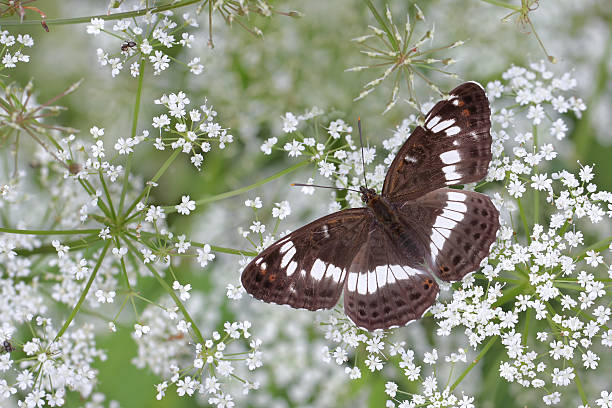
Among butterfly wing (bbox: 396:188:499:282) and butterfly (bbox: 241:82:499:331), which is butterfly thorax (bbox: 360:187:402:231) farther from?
butterfly wing (bbox: 396:188:499:282)

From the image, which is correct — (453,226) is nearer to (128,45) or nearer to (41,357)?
(128,45)

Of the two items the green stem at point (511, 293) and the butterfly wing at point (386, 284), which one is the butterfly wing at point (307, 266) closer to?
the butterfly wing at point (386, 284)

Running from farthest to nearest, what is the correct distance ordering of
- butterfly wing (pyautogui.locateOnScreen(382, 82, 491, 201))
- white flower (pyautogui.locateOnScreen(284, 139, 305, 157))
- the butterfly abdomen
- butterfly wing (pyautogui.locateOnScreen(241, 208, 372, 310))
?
white flower (pyautogui.locateOnScreen(284, 139, 305, 157))
the butterfly abdomen
butterfly wing (pyautogui.locateOnScreen(382, 82, 491, 201))
butterfly wing (pyautogui.locateOnScreen(241, 208, 372, 310))

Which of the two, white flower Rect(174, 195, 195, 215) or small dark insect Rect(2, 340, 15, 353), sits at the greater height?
white flower Rect(174, 195, 195, 215)

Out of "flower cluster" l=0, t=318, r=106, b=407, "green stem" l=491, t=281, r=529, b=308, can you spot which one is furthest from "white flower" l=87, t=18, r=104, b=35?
Result: "green stem" l=491, t=281, r=529, b=308

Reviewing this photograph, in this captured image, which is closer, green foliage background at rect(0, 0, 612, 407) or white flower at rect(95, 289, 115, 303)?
white flower at rect(95, 289, 115, 303)

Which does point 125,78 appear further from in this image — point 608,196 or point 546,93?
point 608,196

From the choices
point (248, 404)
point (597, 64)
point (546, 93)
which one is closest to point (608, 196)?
point (546, 93)

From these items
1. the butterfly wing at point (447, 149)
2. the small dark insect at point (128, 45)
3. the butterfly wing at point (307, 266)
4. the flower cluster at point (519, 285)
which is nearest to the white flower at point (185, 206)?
the flower cluster at point (519, 285)
